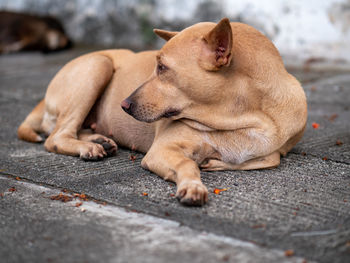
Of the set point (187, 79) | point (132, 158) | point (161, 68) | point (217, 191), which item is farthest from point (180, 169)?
point (132, 158)

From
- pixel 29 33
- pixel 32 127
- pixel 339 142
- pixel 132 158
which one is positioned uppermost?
pixel 339 142

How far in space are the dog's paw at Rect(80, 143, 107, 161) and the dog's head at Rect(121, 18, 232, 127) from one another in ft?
1.71

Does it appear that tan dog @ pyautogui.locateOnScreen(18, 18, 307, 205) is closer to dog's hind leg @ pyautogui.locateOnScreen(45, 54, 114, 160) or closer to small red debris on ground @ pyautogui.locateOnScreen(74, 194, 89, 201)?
small red debris on ground @ pyautogui.locateOnScreen(74, 194, 89, 201)

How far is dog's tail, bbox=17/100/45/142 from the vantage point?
3843mm

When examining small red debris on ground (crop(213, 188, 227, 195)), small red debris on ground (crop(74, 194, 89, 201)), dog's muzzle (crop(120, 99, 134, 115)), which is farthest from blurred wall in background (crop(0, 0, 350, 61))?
small red debris on ground (crop(74, 194, 89, 201))

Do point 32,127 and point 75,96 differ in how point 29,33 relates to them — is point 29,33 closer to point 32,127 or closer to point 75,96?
point 32,127

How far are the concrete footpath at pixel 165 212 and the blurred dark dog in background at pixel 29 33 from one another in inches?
233

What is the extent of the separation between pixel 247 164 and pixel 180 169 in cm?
53

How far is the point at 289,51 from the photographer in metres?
6.78

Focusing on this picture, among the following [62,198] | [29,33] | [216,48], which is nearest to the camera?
[62,198]

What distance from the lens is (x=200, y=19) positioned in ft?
24.9

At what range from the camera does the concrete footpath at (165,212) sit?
1897 millimetres

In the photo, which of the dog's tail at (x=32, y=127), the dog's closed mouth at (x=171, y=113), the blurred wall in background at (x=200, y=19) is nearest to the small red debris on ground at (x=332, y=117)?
the dog's closed mouth at (x=171, y=113)

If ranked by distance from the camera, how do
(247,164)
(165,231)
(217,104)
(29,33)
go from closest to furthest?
(165,231) < (217,104) < (247,164) < (29,33)
